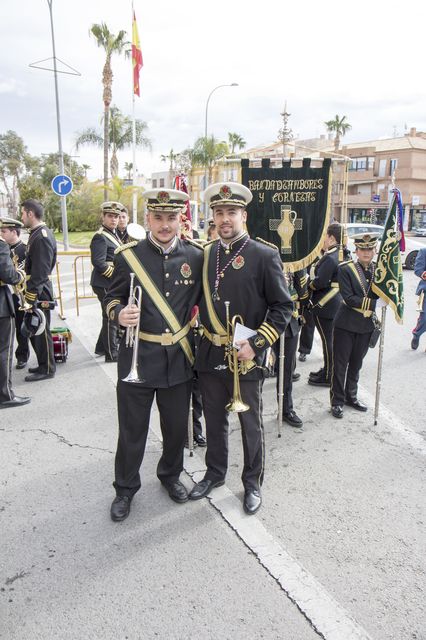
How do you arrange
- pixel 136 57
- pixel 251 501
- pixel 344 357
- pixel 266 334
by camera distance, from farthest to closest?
pixel 136 57 → pixel 344 357 → pixel 251 501 → pixel 266 334

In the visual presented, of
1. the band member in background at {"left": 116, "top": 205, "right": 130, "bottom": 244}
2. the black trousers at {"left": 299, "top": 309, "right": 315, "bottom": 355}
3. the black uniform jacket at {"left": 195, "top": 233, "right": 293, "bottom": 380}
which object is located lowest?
the black trousers at {"left": 299, "top": 309, "right": 315, "bottom": 355}

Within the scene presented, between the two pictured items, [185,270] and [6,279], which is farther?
[6,279]

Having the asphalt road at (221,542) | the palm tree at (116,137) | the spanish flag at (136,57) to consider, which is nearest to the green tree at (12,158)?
the palm tree at (116,137)

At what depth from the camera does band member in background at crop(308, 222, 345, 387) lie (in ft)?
19.3

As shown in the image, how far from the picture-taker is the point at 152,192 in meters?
3.28

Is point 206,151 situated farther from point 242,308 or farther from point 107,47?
point 242,308

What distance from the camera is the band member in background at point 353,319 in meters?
5.04

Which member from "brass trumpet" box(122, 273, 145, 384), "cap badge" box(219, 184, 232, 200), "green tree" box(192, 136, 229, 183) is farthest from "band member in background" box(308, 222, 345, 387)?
"green tree" box(192, 136, 229, 183)

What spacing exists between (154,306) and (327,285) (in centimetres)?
323

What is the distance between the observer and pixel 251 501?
3475mm

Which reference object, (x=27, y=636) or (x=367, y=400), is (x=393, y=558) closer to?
(x=27, y=636)

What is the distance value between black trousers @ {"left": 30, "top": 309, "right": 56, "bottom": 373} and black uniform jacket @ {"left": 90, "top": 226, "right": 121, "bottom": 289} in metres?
0.99

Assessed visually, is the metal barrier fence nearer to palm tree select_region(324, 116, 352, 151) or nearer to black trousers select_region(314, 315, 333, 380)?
black trousers select_region(314, 315, 333, 380)

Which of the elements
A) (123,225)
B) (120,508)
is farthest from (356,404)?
(123,225)
